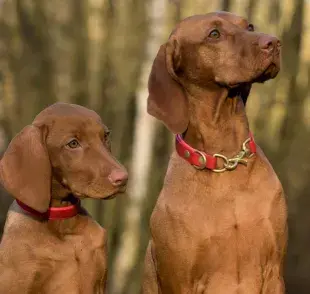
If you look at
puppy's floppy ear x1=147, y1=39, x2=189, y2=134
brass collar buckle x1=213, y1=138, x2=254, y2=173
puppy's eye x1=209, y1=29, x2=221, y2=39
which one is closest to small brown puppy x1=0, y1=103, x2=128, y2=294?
puppy's floppy ear x1=147, y1=39, x2=189, y2=134

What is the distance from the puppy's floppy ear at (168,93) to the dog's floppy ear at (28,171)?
0.57 metres

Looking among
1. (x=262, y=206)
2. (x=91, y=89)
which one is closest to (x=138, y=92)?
(x=91, y=89)

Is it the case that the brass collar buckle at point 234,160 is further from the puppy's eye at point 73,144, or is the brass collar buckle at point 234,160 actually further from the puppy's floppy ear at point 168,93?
the puppy's eye at point 73,144

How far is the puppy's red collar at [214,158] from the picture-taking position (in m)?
3.20

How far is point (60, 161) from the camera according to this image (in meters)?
2.99

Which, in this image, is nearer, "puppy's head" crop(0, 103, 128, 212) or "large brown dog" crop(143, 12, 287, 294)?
"puppy's head" crop(0, 103, 128, 212)

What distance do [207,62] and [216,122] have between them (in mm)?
274

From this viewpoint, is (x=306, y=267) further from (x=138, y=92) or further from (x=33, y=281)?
(x=33, y=281)

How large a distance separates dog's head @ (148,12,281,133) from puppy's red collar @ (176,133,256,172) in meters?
0.11

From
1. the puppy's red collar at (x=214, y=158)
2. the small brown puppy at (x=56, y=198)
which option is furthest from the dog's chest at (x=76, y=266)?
the puppy's red collar at (x=214, y=158)

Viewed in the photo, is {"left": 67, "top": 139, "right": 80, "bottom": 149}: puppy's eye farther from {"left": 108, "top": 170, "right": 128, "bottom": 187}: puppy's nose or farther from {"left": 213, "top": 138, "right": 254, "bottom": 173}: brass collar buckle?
{"left": 213, "top": 138, "right": 254, "bottom": 173}: brass collar buckle

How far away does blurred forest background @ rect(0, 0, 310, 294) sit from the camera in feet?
16.1

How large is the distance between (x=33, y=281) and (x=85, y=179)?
451 mm

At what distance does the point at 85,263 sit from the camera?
304 centimetres
